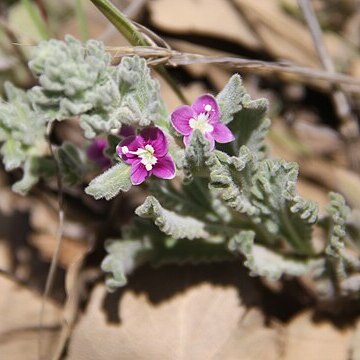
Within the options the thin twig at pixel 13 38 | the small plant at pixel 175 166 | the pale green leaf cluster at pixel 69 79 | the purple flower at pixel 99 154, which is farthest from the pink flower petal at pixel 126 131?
the thin twig at pixel 13 38

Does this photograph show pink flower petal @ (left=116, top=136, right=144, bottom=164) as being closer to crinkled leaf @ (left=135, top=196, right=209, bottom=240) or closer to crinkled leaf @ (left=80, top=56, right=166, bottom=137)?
crinkled leaf @ (left=80, top=56, right=166, bottom=137)

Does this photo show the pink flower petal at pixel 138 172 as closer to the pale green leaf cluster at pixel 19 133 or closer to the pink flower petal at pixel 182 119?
the pink flower petal at pixel 182 119

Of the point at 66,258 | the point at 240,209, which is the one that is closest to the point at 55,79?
the point at 240,209

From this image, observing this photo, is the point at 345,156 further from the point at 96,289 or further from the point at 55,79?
the point at 55,79

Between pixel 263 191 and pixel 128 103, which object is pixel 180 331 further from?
pixel 128 103

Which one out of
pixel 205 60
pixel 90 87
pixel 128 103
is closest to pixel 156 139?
pixel 128 103

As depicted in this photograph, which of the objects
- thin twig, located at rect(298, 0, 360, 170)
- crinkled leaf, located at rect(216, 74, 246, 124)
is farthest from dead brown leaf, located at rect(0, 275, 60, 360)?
thin twig, located at rect(298, 0, 360, 170)
